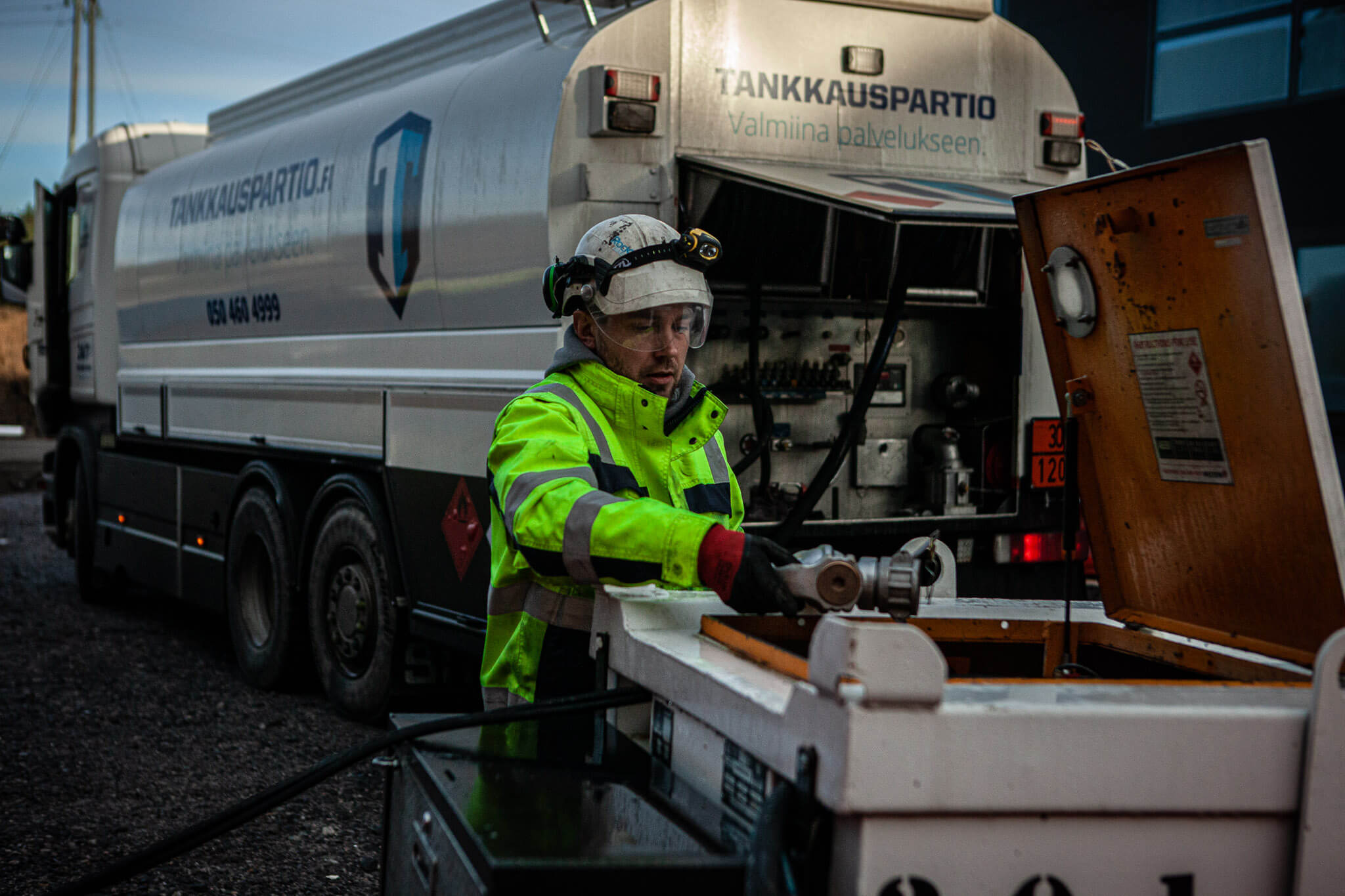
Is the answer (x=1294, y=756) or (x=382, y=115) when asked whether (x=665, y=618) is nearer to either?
(x=1294, y=756)

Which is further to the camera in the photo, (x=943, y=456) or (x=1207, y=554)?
(x=943, y=456)

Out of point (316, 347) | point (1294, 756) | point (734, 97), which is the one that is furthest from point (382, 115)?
point (1294, 756)

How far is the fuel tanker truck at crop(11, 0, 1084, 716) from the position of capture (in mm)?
5008

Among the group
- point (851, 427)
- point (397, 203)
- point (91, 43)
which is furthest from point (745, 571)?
point (91, 43)

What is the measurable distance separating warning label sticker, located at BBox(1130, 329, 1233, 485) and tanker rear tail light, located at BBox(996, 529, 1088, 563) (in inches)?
136

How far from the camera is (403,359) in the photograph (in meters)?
5.76

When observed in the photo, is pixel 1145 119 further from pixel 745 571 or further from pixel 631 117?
pixel 745 571

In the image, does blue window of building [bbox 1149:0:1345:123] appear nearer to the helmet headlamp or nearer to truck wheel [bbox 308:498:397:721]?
truck wheel [bbox 308:498:397:721]

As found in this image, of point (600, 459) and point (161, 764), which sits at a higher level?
point (600, 459)

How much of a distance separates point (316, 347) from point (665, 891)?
5115 mm

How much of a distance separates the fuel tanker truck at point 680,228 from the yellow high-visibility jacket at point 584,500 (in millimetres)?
1831

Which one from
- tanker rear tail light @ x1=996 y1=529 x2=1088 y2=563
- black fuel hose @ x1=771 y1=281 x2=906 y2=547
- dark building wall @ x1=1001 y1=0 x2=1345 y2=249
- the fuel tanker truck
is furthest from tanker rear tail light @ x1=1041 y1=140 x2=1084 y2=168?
dark building wall @ x1=1001 y1=0 x2=1345 y2=249

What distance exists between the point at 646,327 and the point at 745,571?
0.88m

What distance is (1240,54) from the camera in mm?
14125
